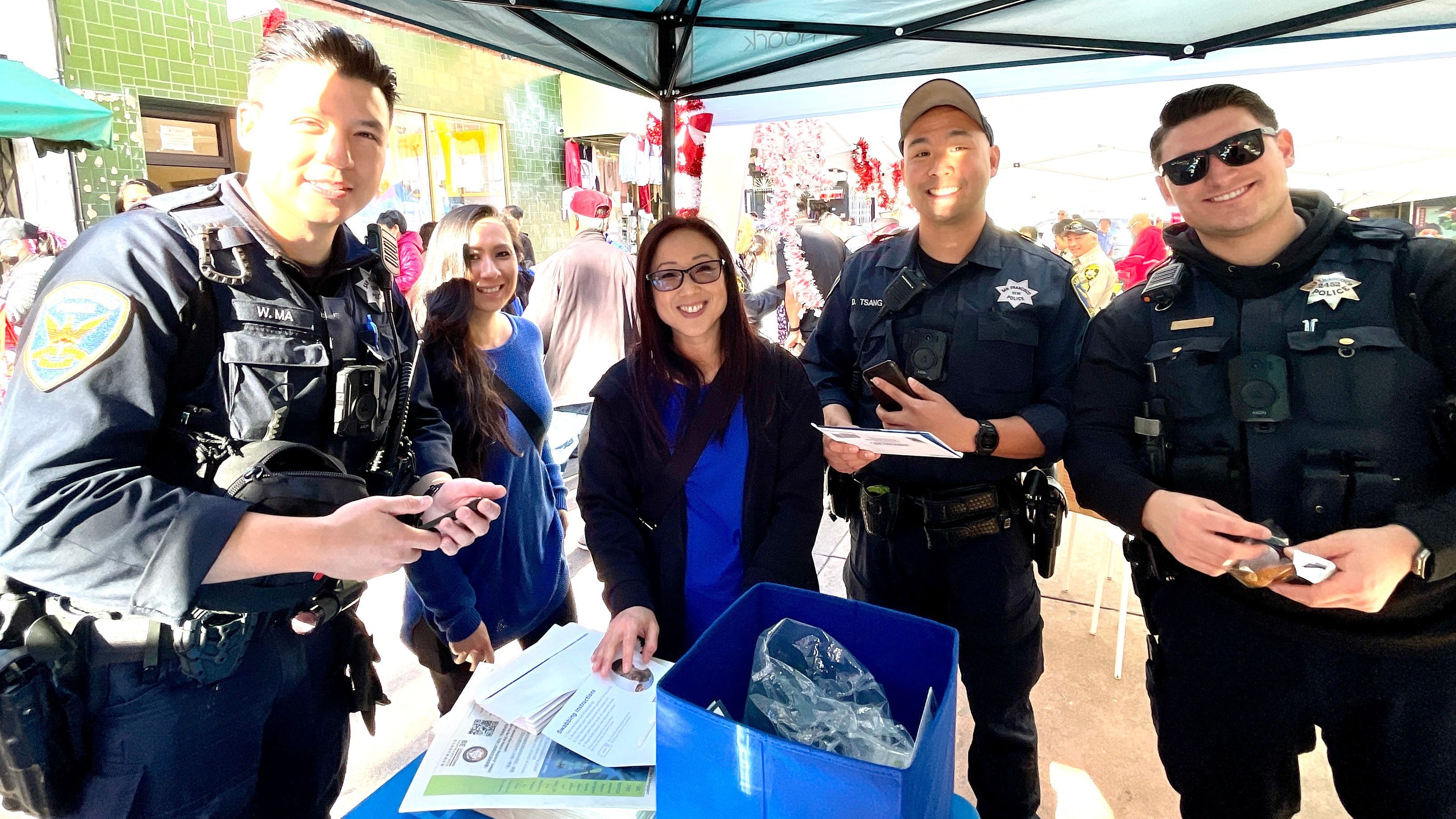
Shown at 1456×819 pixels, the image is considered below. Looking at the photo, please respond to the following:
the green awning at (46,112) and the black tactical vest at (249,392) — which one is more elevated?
the green awning at (46,112)

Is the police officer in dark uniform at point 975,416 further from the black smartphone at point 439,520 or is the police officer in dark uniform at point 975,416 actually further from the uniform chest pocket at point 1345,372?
the black smartphone at point 439,520

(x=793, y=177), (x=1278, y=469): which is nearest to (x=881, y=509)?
(x=1278, y=469)

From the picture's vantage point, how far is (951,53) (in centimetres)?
304

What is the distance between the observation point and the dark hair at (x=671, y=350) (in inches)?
69.7

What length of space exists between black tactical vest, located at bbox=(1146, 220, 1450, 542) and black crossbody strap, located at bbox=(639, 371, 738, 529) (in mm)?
1017

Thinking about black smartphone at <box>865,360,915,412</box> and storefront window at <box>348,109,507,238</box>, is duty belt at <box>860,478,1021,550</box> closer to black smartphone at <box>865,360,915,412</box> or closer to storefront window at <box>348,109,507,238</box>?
black smartphone at <box>865,360,915,412</box>

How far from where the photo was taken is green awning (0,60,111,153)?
5469 millimetres

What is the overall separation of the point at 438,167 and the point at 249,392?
10250mm

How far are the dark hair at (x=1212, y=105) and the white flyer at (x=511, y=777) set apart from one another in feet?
5.86

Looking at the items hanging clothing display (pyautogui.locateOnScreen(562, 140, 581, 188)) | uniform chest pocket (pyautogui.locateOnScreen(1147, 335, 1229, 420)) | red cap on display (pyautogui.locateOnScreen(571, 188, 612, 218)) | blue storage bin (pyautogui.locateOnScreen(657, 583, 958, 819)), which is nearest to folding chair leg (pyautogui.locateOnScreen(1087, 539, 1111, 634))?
uniform chest pocket (pyautogui.locateOnScreen(1147, 335, 1229, 420))

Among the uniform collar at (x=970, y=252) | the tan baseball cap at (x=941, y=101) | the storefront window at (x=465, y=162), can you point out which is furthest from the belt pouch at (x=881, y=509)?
the storefront window at (x=465, y=162)

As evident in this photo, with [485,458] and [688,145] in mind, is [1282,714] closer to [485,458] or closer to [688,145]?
[485,458]

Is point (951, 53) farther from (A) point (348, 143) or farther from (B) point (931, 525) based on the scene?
(A) point (348, 143)

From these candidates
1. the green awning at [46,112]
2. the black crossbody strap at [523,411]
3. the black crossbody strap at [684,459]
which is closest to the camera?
the black crossbody strap at [684,459]
